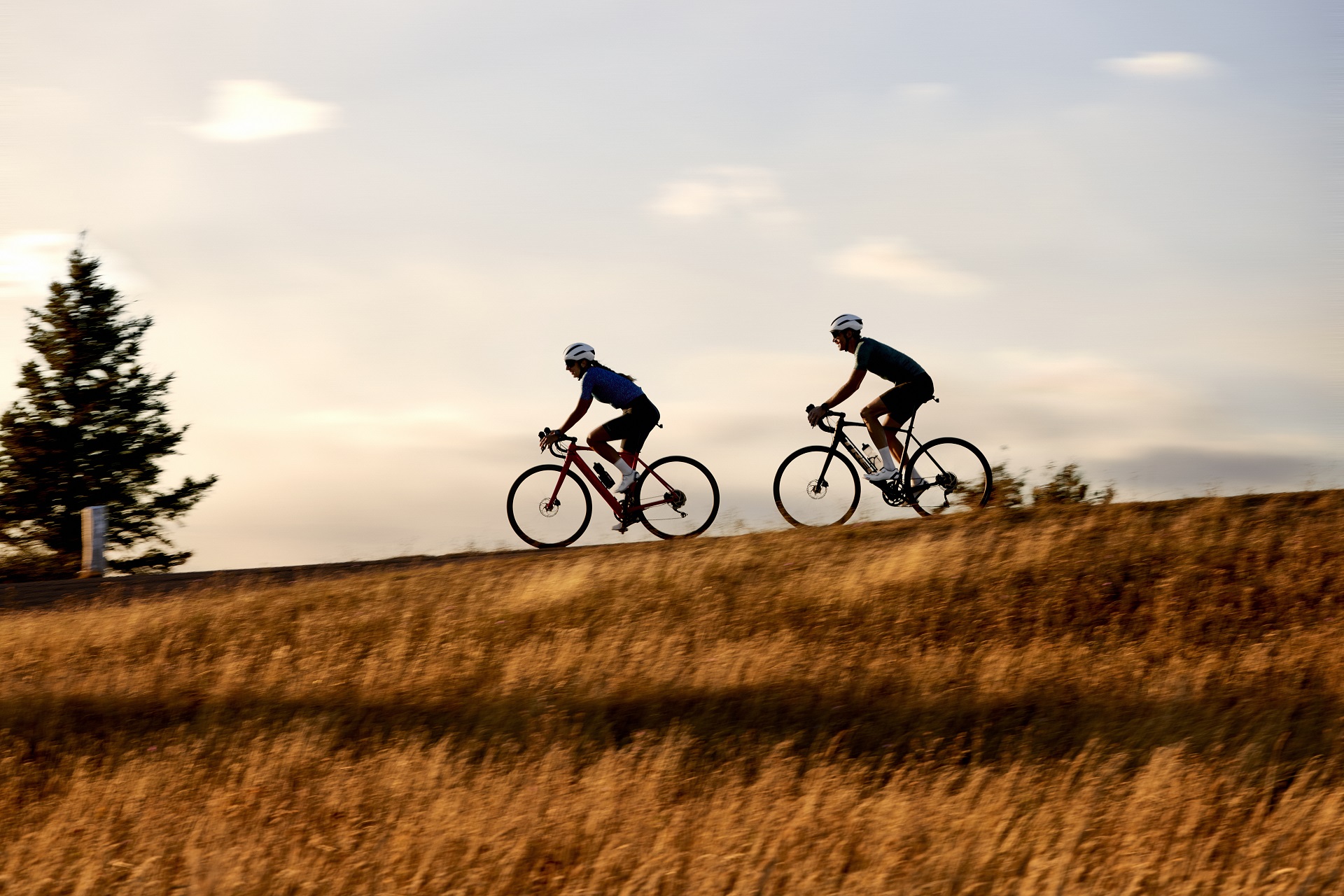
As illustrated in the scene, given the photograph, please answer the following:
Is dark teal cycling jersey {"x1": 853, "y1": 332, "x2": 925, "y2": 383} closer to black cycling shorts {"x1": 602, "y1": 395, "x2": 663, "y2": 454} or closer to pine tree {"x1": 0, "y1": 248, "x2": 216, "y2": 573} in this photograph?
black cycling shorts {"x1": 602, "y1": 395, "x2": 663, "y2": 454}

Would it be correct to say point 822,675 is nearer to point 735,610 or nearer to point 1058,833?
point 735,610

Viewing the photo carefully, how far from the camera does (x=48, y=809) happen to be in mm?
9484

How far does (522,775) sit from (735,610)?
4110 mm

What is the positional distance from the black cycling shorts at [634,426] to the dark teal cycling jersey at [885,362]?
94.3 inches

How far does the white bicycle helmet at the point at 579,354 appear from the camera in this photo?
14.3 metres

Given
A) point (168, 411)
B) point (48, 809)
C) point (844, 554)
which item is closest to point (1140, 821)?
point (844, 554)

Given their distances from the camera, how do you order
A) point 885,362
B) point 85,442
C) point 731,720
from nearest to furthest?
point 731,720
point 885,362
point 85,442

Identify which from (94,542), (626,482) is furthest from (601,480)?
(94,542)

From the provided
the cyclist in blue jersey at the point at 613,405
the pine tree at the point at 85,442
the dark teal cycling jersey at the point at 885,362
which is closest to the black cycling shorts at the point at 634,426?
the cyclist in blue jersey at the point at 613,405

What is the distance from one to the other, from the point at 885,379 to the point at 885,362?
0.22 m

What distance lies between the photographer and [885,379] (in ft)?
46.6

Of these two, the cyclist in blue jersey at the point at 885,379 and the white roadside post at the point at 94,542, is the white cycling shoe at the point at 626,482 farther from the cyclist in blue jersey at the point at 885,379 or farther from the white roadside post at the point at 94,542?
A: the white roadside post at the point at 94,542

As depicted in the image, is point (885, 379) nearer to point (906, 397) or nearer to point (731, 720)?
point (906, 397)

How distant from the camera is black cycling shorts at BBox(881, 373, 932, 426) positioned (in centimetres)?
1415
